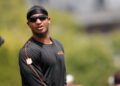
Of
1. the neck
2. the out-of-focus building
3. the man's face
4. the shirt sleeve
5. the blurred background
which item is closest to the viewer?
the shirt sleeve

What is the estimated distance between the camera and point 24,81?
566 cm

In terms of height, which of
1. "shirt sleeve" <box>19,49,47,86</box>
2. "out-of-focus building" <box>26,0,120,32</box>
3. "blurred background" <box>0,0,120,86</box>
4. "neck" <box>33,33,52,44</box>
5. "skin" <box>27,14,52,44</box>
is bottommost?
"out-of-focus building" <box>26,0,120,32</box>

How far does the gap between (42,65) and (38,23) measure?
533mm

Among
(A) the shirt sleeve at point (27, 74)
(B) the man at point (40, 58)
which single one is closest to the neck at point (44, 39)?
(B) the man at point (40, 58)

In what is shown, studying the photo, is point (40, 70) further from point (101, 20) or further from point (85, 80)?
point (101, 20)

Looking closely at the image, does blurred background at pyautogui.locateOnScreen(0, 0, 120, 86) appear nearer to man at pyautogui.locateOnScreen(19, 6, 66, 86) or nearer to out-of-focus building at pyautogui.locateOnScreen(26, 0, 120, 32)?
man at pyautogui.locateOnScreen(19, 6, 66, 86)

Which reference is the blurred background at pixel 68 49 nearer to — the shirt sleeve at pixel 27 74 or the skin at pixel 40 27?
the skin at pixel 40 27

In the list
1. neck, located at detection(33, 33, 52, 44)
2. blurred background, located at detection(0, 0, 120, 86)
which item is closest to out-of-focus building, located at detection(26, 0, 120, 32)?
blurred background, located at detection(0, 0, 120, 86)

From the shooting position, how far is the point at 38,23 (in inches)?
226

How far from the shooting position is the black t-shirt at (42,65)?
5.63 m

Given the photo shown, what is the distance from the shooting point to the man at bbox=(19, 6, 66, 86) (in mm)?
5631

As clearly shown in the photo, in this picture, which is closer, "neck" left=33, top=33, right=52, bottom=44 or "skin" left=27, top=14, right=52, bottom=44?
"skin" left=27, top=14, right=52, bottom=44

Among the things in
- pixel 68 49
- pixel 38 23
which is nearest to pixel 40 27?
pixel 38 23

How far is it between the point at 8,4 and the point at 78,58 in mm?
17937
